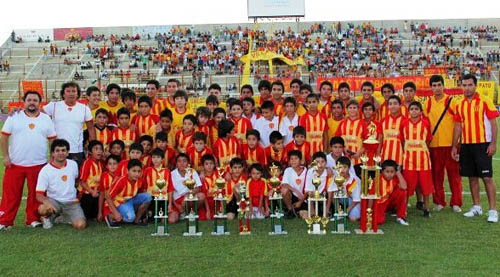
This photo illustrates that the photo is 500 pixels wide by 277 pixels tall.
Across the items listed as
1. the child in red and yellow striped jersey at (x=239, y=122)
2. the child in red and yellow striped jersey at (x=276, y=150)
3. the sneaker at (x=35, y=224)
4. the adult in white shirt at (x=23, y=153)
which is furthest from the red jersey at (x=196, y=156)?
the sneaker at (x=35, y=224)

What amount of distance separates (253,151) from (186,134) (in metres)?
0.88

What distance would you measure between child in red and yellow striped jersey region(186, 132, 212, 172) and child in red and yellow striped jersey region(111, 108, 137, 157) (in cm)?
77

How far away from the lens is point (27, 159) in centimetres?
613

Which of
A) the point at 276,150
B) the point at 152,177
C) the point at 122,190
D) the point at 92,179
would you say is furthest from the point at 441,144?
the point at 92,179

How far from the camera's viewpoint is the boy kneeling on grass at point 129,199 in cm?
605

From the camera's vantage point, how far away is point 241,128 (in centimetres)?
711

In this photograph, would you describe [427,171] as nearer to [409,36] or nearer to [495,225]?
[495,225]

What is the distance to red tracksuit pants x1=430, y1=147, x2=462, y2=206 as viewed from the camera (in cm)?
671

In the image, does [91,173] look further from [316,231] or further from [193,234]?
[316,231]

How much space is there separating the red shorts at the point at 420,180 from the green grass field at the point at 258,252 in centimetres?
47

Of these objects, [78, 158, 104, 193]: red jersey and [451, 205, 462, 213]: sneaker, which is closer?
[78, 158, 104, 193]: red jersey

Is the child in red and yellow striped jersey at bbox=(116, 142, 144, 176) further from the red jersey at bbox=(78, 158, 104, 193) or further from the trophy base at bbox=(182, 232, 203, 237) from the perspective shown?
the trophy base at bbox=(182, 232, 203, 237)

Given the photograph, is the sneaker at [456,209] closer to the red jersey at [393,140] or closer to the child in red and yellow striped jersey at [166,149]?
the red jersey at [393,140]

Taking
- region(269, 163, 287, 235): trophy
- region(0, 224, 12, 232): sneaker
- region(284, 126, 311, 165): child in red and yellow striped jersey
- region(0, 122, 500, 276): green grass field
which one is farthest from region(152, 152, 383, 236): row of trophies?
region(0, 224, 12, 232): sneaker
